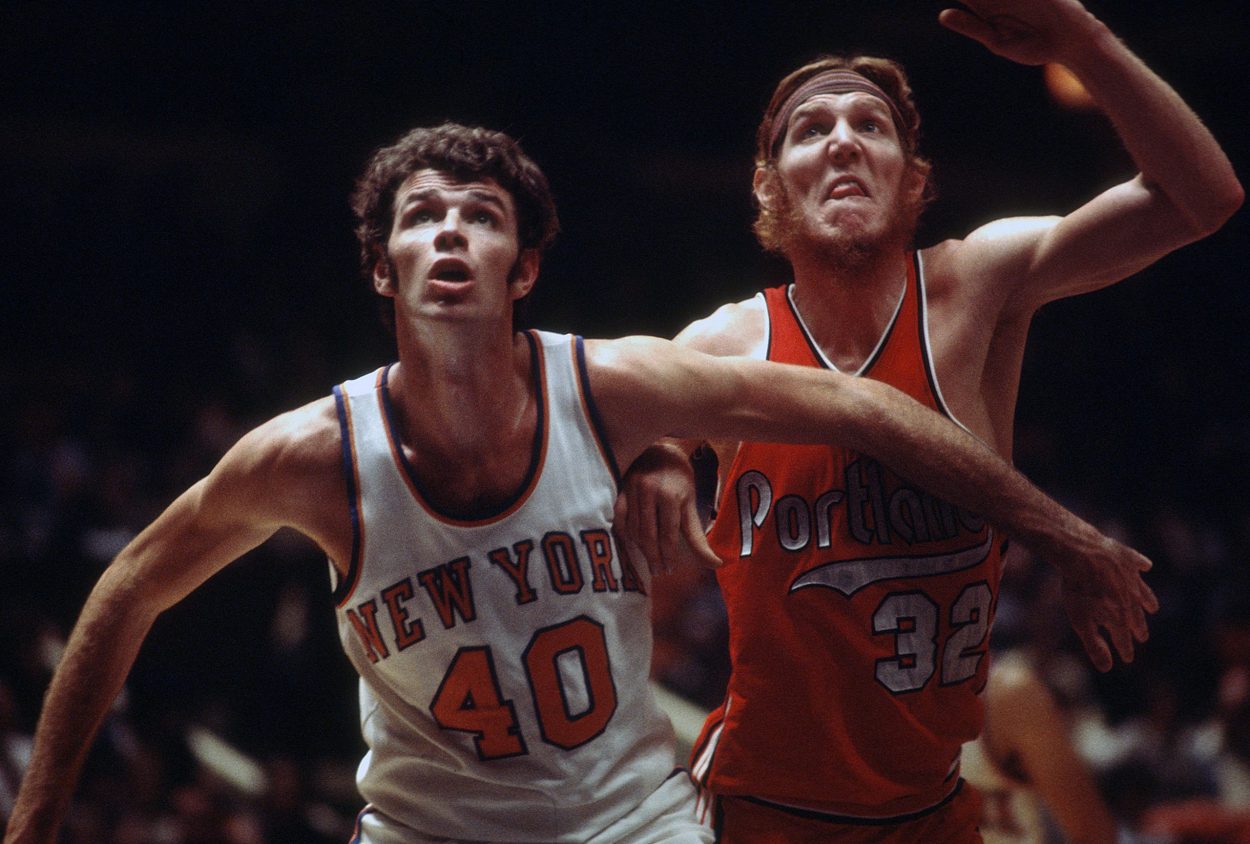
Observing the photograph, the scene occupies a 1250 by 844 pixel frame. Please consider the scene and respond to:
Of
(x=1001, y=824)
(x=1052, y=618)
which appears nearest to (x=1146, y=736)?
(x=1052, y=618)

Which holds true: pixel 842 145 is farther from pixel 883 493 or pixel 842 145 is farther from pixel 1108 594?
pixel 1108 594

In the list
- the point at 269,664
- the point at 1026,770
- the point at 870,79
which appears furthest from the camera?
the point at 269,664

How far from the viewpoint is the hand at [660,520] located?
2.57 metres

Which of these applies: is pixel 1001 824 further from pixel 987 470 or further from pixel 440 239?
pixel 440 239

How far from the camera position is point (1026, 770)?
362 centimetres

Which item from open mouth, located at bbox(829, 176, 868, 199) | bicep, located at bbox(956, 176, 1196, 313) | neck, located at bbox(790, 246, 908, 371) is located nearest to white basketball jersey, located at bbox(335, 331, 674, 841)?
neck, located at bbox(790, 246, 908, 371)

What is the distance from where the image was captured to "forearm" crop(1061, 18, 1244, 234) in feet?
A: 8.66

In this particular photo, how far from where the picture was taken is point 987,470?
2.57 meters

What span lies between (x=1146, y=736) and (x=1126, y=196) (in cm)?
455

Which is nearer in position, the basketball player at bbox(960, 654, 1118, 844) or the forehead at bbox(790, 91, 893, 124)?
the forehead at bbox(790, 91, 893, 124)

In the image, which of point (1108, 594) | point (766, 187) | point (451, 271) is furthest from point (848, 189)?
point (1108, 594)

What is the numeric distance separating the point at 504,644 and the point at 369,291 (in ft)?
21.3

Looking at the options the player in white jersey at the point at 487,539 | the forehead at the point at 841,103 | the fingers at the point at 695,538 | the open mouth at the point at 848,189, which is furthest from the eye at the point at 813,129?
the fingers at the point at 695,538

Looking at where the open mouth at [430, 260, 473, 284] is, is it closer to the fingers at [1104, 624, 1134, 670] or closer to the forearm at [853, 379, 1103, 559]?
the forearm at [853, 379, 1103, 559]
